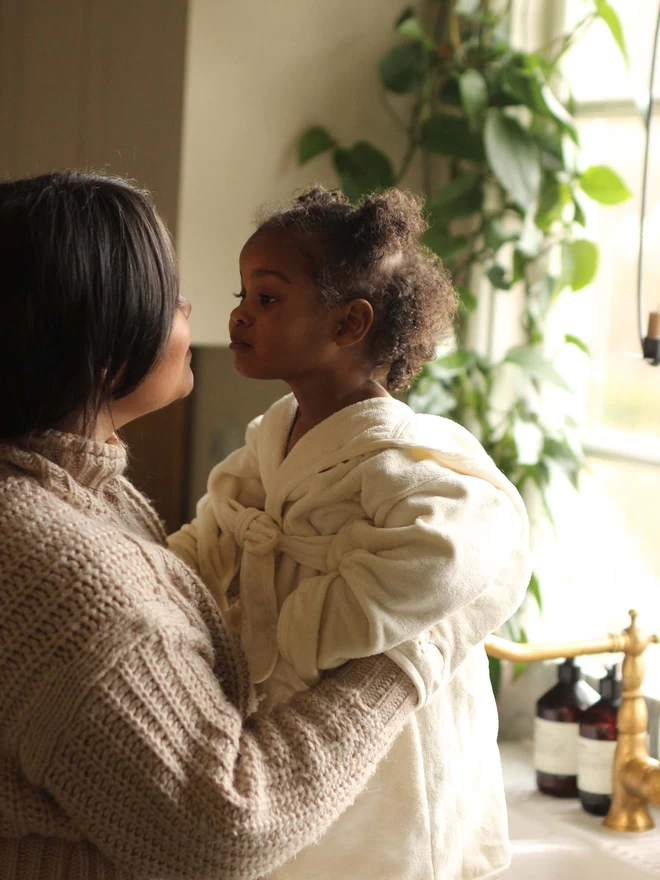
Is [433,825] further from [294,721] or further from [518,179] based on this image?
[518,179]

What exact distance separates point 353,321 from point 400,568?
29 centimetres

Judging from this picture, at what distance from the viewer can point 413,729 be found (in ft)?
→ 3.32

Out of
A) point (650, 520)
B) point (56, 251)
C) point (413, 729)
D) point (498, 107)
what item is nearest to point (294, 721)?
point (413, 729)

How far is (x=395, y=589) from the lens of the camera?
2.92 ft

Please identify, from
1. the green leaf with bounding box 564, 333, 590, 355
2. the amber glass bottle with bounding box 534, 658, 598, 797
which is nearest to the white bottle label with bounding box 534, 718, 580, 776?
the amber glass bottle with bounding box 534, 658, 598, 797

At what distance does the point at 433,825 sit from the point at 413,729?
0.30ft

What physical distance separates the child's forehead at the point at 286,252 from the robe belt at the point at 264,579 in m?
0.25

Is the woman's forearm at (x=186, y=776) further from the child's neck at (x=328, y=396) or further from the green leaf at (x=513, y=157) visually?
the green leaf at (x=513, y=157)

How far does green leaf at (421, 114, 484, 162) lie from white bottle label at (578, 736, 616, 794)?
903 mm

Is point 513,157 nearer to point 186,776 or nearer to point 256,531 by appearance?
point 256,531

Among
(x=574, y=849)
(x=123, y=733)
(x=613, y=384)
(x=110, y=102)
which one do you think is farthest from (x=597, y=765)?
(x=110, y=102)

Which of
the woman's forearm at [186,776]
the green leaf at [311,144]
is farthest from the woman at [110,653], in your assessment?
the green leaf at [311,144]

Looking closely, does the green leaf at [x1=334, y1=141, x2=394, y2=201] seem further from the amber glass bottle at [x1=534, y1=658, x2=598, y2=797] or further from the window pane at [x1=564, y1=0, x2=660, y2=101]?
the amber glass bottle at [x1=534, y1=658, x2=598, y2=797]

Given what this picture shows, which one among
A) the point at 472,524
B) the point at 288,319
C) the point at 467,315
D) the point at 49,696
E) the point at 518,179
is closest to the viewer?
the point at 49,696
